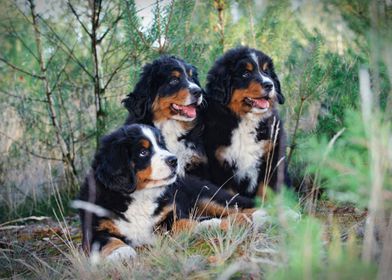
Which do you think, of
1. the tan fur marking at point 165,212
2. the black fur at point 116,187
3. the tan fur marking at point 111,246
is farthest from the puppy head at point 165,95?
the tan fur marking at point 111,246

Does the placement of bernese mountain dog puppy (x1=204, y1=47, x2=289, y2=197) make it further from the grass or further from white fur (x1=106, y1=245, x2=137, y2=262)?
white fur (x1=106, y1=245, x2=137, y2=262)

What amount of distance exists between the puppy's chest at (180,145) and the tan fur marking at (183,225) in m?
0.68

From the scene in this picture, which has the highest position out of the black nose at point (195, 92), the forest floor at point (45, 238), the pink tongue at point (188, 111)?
the black nose at point (195, 92)

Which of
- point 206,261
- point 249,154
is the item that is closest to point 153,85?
point 249,154

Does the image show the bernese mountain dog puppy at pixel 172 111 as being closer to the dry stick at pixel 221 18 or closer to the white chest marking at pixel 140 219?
the white chest marking at pixel 140 219

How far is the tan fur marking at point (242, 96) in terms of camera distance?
16.6 ft

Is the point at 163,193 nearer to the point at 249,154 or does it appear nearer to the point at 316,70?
the point at 249,154

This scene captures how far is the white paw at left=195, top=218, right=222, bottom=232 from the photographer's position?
4410mm

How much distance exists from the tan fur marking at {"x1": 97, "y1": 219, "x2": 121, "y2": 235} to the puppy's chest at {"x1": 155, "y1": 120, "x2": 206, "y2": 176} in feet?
3.09

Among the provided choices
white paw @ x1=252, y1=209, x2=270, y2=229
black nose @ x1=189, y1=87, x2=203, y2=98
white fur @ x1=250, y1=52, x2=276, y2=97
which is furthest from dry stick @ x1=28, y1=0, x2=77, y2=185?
white paw @ x1=252, y1=209, x2=270, y2=229

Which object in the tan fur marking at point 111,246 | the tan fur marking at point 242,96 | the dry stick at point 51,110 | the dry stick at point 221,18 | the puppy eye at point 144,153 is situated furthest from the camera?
the dry stick at point 221,18

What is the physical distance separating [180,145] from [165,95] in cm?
44

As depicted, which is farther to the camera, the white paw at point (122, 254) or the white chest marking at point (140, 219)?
the white chest marking at point (140, 219)

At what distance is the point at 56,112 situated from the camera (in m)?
7.34
